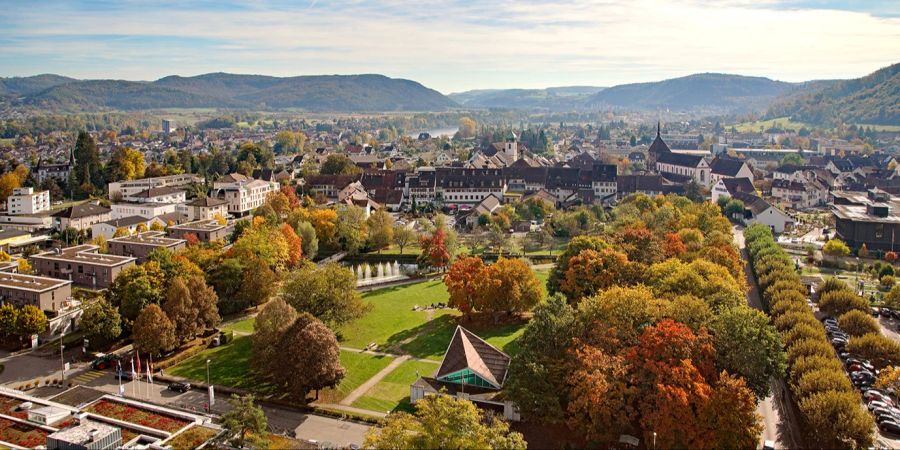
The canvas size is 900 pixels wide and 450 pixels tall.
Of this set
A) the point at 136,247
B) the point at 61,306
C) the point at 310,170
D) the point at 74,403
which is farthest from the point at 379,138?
the point at 74,403

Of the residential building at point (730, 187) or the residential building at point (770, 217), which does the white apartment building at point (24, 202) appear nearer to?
the residential building at point (770, 217)

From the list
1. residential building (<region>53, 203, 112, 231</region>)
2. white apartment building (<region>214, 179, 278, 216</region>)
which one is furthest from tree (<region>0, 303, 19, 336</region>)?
white apartment building (<region>214, 179, 278, 216</region>)

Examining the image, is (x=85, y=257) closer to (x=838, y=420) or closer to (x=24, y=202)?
(x=24, y=202)

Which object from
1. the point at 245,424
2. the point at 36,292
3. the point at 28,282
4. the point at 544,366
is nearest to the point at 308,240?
the point at 28,282

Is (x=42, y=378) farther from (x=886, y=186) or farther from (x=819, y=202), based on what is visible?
(x=886, y=186)

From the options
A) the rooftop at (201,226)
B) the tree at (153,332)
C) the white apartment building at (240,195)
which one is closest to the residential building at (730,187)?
the white apartment building at (240,195)

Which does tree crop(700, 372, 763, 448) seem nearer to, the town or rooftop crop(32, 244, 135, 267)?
the town
